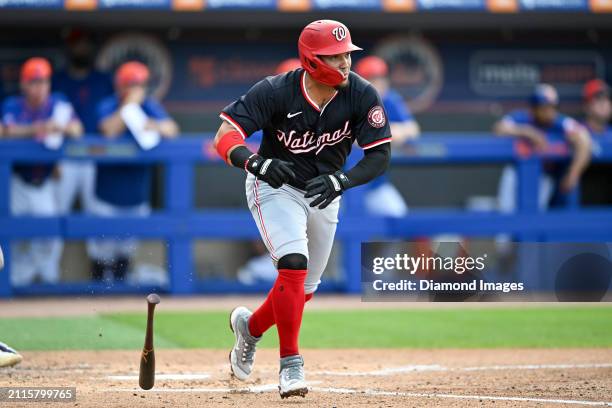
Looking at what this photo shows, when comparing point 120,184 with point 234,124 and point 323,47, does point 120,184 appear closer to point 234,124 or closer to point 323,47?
point 234,124

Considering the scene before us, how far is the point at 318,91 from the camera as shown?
17.0ft

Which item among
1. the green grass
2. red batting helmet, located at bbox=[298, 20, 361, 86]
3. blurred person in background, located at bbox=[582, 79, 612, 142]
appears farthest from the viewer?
blurred person in background, located at bbox=[582, 79, 612, 142]

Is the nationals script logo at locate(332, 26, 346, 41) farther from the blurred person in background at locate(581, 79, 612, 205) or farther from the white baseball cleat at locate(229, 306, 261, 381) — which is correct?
the blurred person in background at locate(581, 79, 612, 205)

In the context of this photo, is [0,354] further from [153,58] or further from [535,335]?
[153,58]

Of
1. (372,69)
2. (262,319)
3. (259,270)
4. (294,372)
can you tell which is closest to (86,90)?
(259,270)

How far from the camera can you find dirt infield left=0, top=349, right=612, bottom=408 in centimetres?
487

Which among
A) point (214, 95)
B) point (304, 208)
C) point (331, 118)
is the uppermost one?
point (214, 95)

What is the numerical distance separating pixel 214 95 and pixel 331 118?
5777 millimetres

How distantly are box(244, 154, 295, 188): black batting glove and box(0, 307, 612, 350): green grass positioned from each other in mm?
2420

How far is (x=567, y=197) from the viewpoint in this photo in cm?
1049

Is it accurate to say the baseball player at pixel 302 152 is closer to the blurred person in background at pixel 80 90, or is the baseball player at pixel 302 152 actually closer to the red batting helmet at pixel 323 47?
the red batting helmet at pixel 323 47

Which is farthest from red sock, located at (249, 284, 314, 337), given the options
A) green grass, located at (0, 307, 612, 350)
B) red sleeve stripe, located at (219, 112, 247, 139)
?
green grass, located at (0, 307, 612, 350)

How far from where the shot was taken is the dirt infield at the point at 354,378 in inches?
192

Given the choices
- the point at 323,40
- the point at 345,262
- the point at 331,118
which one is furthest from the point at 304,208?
the point at 345,262
